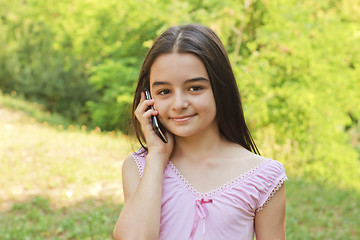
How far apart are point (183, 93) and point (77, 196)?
152 inches

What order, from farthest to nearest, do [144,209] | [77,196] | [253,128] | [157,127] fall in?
[253,128]
[77,196]
[157,127]
[144,209]

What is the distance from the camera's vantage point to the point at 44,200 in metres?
4.81

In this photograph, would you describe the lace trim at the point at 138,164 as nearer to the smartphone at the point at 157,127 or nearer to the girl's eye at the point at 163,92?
the smartphone at the point at 157,127

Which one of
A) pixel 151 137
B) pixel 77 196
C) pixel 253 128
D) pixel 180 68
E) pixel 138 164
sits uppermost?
pixel 180 68

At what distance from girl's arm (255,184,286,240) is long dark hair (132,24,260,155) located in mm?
300

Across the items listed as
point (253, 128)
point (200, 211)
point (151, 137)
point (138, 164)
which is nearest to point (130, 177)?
point (138, 164)

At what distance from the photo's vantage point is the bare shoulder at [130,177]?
166 centimetres

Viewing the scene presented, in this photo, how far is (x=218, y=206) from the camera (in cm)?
152

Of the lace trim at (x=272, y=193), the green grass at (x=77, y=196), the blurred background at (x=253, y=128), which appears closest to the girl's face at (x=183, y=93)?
the lace trim at (x=272, y=193)

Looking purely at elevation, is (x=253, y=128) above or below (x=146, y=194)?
below

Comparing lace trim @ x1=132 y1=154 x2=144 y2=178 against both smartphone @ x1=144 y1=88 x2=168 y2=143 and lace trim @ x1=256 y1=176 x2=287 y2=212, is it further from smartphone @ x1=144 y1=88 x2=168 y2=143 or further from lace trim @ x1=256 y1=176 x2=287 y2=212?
lace trim @ x1=256 y1=176 x2=287 y2=212

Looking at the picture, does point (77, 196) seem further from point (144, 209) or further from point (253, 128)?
point (144, 209)

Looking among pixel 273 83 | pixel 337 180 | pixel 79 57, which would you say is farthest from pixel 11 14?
pixel 337 180

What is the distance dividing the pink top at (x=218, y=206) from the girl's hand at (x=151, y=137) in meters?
0.12
